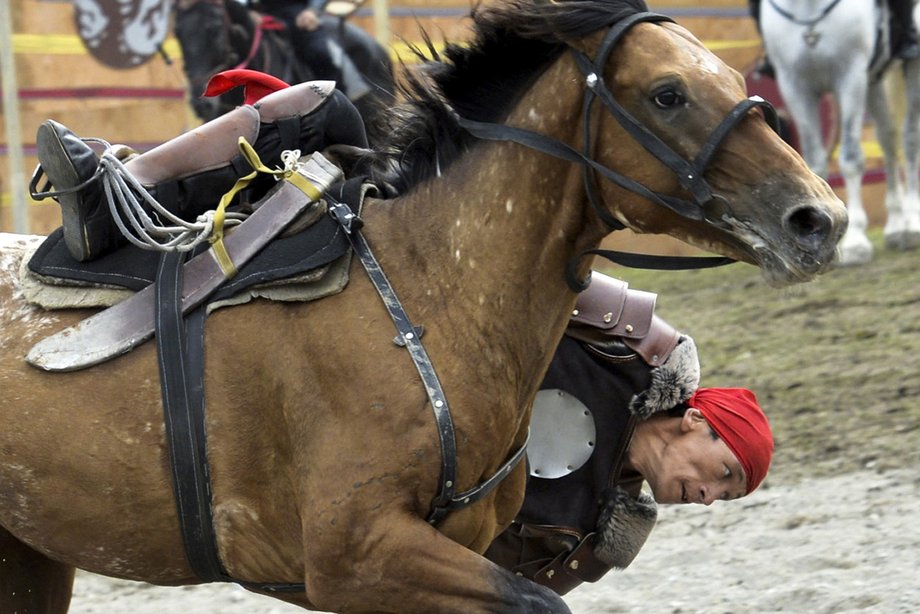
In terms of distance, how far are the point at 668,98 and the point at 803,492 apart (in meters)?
3.13

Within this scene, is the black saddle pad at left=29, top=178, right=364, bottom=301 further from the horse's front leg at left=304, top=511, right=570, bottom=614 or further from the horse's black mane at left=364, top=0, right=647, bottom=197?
the horse's front leg at left=304, top=511, right=570, bottom=614

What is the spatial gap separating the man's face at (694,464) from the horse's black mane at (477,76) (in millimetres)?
1104

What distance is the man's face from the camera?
3941 mm

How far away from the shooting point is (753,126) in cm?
295

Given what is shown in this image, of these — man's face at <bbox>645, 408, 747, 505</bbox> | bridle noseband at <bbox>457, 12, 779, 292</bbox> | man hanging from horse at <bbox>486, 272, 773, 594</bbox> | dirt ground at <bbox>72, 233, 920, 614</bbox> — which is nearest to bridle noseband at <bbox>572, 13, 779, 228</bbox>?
bridle noseband at <bbox>457, 12, 779, 292</bbox>

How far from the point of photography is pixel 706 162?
2.94 meters

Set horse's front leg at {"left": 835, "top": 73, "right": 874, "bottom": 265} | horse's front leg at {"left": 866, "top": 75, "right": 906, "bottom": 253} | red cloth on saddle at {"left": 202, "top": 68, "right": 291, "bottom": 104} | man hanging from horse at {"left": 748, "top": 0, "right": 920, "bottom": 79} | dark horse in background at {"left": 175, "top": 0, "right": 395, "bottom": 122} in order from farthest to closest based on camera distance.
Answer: horse's front leg at {"left": 866, "top": 75, "right": 906, "bottom": 253}, man hanging from horse at {"left": 748, "top": 0, "right": 920, "bottom": 79}, dark horse in background at {"left": 175, "top": 0, "right": 395, "bottom": 122}, horse's front leg at {"left": 835, "top": 73, "right": 874, "bottom": 265}, red cloth on saddle at {"left": 202, "top": 68, "right": 291, "bottom": 104}

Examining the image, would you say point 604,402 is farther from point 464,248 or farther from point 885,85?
point 885,85

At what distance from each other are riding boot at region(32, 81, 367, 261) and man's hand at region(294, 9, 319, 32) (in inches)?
247

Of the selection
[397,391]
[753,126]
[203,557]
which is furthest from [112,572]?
[753,126]

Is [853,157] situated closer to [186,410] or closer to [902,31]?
[902,31]

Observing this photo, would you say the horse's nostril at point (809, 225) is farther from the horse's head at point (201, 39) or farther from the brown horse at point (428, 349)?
the horse's head at point (201, 39)

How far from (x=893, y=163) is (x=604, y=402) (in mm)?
6922

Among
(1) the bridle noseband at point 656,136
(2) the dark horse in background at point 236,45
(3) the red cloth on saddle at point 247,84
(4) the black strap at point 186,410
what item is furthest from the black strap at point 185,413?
(2) the dark horse in background at point 236,45
